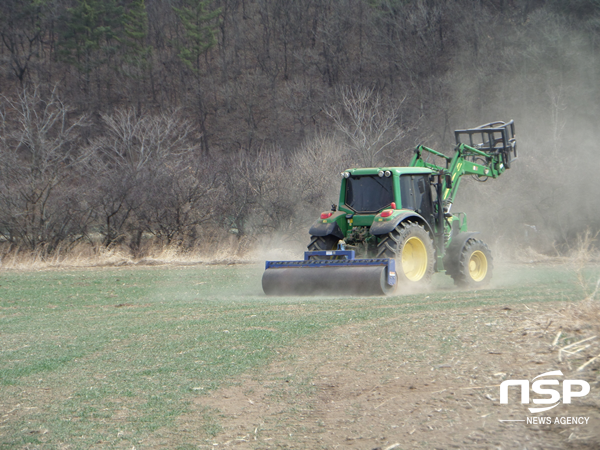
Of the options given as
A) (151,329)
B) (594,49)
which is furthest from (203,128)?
(151,329)

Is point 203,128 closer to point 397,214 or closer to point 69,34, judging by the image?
point 69,34

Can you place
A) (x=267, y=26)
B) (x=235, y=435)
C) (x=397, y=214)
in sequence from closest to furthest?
1. (x=235, y=435)
2. (x=397, y=214)
3. (x=267, y=26)

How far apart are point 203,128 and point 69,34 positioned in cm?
1770

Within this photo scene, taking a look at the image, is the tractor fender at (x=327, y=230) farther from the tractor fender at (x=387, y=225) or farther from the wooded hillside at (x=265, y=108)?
the wooded hillside at (x=265, y=108)

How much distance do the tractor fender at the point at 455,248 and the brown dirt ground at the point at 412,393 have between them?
264 inches

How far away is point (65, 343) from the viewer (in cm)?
859

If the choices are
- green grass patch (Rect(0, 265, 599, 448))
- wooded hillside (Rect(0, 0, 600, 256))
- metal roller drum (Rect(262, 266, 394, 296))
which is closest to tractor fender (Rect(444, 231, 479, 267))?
green grass patch (Rect(0, 265, 599, 448))

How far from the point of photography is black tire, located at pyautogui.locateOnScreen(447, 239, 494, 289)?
14.5m

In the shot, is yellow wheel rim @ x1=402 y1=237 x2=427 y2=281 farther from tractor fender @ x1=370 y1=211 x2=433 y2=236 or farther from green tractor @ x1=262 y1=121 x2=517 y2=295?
tractor fender @ x1=370 y1=211 x2=433 y2=236

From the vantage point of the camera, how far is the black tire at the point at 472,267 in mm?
14516

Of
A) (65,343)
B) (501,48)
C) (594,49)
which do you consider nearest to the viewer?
(65,343)

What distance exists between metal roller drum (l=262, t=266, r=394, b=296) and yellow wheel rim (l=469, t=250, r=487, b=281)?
361cm

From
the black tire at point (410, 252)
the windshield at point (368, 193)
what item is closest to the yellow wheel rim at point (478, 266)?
the black tire at point (410, 252)

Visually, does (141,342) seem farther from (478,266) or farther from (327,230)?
(478,266)
